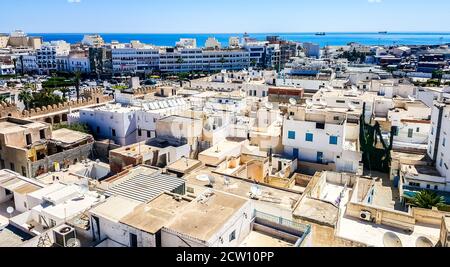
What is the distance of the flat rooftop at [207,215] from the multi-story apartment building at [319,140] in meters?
13.7

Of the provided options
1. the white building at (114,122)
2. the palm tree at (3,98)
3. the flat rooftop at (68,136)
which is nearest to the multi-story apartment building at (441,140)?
the white building at (114,122)

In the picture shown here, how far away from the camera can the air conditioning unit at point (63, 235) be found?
11.9 meters

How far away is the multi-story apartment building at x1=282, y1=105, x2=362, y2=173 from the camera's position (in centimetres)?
2511

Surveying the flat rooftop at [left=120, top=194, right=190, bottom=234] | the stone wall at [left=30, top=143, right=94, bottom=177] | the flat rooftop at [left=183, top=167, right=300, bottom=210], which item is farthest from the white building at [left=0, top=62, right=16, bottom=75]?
the flat rooftop at [left=120, top=194, right=190, bottom=234]

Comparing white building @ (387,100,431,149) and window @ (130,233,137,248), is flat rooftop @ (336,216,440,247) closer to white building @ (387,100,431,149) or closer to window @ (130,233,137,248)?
window @ (130,233,137,248)

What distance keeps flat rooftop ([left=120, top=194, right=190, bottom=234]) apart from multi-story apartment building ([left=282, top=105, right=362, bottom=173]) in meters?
14.3

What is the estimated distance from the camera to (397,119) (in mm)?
34031

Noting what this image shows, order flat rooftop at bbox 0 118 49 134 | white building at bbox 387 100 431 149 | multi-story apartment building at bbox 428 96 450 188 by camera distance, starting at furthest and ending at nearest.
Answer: white building at bbox 387 100 431 149
flat rooftop at bbox 0 118 49 134
multi-story apartment building at bbox 428 96 450 188

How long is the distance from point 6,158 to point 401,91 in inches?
1694

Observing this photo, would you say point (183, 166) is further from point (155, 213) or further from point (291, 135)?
point (291, 135)

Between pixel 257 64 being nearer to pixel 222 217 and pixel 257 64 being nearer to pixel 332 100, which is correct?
pixel 332 100

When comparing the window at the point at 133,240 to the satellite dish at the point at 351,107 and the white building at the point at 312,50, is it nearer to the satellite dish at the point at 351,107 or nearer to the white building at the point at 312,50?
the satellite dish at the point at 351,107

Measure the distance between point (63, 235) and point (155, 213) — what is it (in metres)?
3.07
